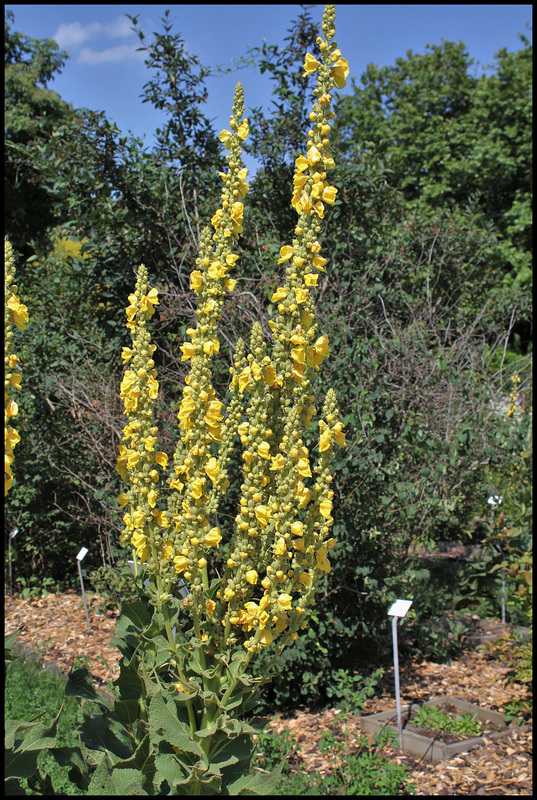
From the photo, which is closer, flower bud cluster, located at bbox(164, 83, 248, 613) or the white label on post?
flower bud cluster, located at bbox(164, 83, 248, 613)

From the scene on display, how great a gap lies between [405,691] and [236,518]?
3264 millimetres

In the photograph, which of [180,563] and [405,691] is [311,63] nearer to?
[180,563]

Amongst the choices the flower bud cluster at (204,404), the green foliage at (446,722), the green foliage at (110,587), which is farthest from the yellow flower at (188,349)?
the green foliage at (110,587)

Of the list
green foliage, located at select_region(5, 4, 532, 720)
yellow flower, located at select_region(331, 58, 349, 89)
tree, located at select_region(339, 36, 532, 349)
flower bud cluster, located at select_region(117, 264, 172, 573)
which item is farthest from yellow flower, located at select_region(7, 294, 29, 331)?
tree, located at select_region(339, 36, 532, 349)

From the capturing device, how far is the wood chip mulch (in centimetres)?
322

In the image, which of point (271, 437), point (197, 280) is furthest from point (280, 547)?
point (197, 280)

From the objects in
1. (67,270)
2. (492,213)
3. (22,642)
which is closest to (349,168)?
(67,270)

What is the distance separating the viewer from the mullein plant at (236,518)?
167 centimetres

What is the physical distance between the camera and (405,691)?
13.9 ft

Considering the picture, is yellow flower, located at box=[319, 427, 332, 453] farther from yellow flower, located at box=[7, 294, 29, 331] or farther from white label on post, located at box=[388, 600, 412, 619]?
white label on post, located at box=[388, 600, 412, 619]

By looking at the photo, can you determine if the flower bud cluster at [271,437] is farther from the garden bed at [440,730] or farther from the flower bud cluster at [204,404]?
the garden bed at [440,730]

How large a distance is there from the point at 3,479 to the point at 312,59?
1.46 metres

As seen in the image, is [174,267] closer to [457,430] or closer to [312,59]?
[457,430]

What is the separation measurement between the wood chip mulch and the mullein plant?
60 centimetres
